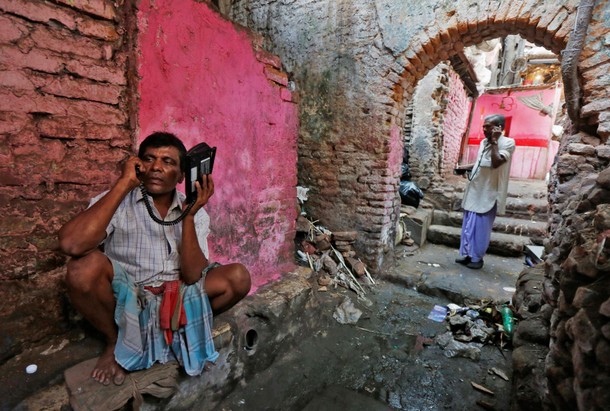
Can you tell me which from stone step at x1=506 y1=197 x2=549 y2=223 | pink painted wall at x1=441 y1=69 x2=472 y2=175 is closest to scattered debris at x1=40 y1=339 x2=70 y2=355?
stone step at x1=506 y1=197 x2=549 y2=223

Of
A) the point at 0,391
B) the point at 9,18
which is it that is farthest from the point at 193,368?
the point at 9,18

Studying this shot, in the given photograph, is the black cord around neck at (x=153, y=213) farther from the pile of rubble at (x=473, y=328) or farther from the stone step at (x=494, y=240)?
the stone step at (x=494, y=240)

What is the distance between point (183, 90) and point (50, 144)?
77 cm

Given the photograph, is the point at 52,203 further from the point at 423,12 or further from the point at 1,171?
the point at 423,12

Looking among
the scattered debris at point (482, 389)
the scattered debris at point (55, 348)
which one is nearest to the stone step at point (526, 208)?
the scattered debris at point (482, 389)

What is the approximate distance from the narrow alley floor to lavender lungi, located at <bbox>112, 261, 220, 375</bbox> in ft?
1.73

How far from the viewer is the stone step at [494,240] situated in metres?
4.66

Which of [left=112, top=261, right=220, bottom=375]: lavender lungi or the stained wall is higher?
the stained wall

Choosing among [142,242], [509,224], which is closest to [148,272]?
[142,242]

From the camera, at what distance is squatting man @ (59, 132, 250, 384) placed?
1316 millimetres

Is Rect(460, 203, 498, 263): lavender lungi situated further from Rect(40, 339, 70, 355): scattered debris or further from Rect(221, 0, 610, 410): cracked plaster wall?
Rect(40, 339, 70, 355): scattered debris

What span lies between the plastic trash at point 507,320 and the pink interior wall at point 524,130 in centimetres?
911

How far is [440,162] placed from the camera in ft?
21.4

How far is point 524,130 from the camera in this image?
10.2m
